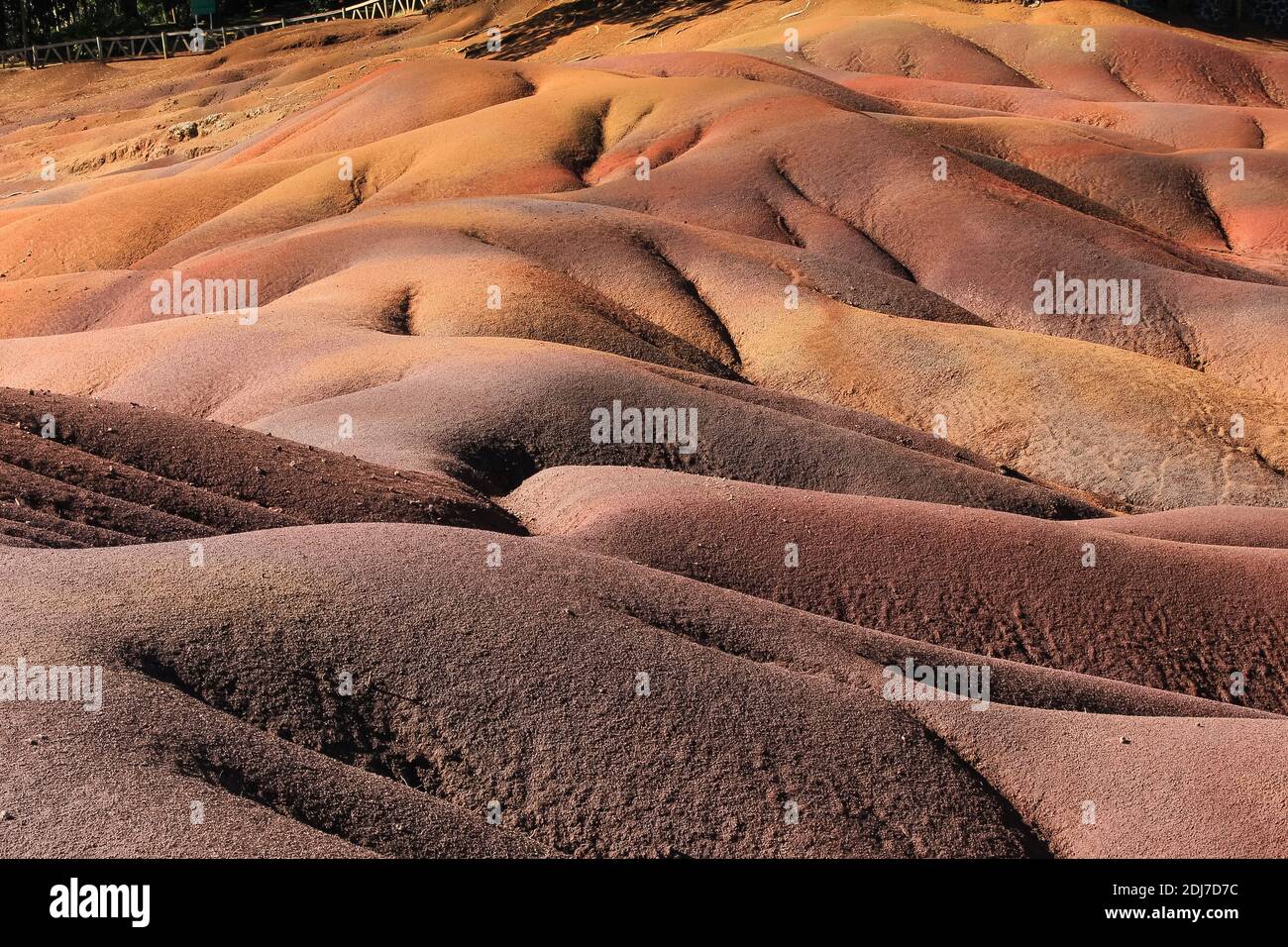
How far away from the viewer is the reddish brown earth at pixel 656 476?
320 inches

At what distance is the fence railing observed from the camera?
209 feet

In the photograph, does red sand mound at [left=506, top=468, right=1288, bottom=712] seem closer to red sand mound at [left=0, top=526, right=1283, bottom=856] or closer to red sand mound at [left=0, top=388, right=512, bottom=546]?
red sand mound at [left=0, top=388, right=512, bottom=546]

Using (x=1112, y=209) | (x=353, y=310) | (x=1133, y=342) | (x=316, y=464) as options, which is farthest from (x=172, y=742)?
(x=1112, y=209)

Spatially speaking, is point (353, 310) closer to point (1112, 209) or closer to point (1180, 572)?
point (1180, 572)

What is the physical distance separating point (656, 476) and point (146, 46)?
59549 millimetres

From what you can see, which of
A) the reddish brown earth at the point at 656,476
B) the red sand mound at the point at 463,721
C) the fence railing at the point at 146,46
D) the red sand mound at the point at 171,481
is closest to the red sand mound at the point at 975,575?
the reddish brown earth at the point at 656,476

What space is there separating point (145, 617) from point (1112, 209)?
30511 mm

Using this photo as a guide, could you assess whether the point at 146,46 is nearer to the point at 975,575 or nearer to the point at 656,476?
the point at 656,476

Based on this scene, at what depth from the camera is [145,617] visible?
27.7 ft

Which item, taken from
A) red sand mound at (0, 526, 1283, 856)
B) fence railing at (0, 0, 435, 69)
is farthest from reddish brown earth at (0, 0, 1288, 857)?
fence railing at (0, 0, 435, 69)

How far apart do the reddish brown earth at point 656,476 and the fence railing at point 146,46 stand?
23.0 meters

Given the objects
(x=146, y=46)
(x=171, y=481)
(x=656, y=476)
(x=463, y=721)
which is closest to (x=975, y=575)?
(x=656, y=476)

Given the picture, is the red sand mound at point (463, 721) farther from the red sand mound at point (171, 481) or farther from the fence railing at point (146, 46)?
the fence railing at point (146, 46)

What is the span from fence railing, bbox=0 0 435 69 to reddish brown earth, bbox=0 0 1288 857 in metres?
23.0
